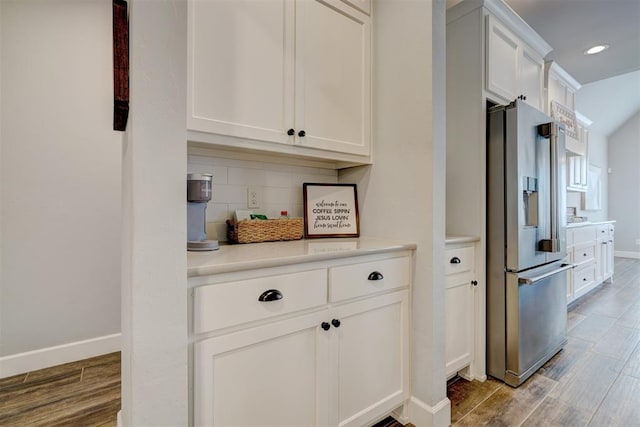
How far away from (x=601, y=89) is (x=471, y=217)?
16.6 ft

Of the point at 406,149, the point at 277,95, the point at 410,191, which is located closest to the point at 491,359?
the point at 410,191

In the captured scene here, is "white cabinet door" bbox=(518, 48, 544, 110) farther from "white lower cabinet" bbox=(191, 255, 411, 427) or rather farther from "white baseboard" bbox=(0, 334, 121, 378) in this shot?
"white baseboard" bbox=(0, 334, 121, 378)

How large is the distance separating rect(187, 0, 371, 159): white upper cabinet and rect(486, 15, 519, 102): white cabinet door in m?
0.83

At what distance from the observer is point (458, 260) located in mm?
1789

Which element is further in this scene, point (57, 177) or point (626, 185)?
point (626, 185)

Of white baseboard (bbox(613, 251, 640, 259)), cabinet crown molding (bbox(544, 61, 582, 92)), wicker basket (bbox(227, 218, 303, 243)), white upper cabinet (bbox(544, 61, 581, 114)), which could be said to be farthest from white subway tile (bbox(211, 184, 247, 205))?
white baseboard (bbox(613, 251, 640, 259))

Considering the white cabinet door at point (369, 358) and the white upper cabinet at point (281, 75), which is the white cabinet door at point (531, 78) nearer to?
the white upper cabinet at point (281, 75)

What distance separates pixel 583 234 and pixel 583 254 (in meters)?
0.24

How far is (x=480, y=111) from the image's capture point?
1.92m

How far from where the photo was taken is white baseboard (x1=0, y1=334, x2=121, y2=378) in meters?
1.92

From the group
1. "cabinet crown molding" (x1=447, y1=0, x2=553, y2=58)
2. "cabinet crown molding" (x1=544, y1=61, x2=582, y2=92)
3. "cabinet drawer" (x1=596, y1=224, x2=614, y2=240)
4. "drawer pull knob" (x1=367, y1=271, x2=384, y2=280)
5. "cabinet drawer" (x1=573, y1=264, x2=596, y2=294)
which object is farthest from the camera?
"cabinet drawer" (x1=596, y1=224, x2=614, y2=240)

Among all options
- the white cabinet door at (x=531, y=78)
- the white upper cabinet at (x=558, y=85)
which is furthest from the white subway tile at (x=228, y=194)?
the white upper cabinet at (x=558, y=85)

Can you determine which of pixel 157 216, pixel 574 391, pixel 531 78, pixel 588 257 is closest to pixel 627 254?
pixel 588 257

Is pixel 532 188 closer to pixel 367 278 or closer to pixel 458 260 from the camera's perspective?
pixel 458 260
